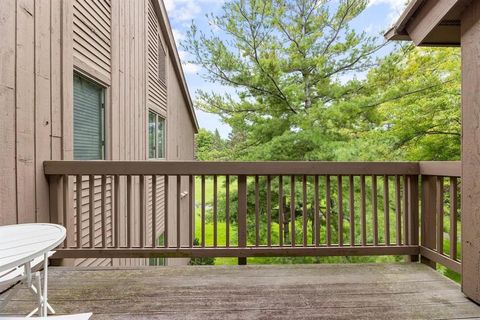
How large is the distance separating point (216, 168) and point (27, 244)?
1556mm

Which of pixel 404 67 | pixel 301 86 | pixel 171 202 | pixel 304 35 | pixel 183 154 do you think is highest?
pixel 304 35

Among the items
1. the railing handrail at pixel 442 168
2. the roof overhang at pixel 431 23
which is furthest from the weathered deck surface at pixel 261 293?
the roof overhang at pixel 431 23

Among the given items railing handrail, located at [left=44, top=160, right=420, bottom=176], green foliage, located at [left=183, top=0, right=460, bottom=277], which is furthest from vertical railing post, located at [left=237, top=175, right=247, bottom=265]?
green foliage, located at [left=183, top=0, right=460, bottom=277]

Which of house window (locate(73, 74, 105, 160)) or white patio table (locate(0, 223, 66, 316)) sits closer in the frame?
white patio table (locate(0, 223, 66, 316))

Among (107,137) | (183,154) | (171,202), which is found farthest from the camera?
(183,154)

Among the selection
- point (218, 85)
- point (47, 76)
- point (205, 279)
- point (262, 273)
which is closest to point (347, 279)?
point (262, 273)

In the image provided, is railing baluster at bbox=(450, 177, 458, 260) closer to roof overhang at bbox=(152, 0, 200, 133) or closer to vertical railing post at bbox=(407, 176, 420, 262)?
vertical railing post at bbox=(407, 176, 420, 262)

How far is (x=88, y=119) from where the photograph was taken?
3623 millimetres

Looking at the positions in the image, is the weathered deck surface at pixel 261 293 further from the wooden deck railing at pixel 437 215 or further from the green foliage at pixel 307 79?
the green foliage at pixel 307 79

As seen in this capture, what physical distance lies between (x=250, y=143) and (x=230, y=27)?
10.9 ft

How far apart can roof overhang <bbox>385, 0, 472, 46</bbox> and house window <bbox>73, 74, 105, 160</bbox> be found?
316cm

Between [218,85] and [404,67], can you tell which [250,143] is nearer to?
[218,85]

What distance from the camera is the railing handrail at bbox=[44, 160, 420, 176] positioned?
2781mm

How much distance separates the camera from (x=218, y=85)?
30.9 feet
